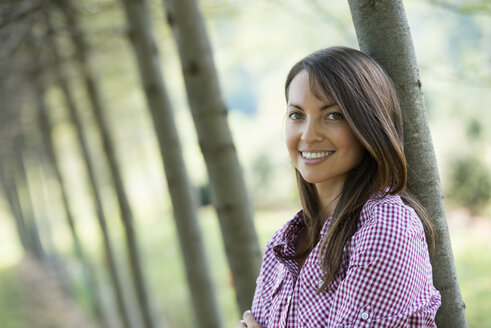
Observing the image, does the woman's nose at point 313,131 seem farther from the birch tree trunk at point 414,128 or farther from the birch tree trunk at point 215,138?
the birch tree trunk at point 215,138

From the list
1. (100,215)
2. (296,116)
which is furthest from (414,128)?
(100,215)

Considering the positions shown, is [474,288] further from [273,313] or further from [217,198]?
[273,313]

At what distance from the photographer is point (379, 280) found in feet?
4.58

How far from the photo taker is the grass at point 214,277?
7.05m

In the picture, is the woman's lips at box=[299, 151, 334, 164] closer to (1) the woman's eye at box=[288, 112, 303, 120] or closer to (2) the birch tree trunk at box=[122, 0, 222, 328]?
(1) the woman's eye at box=[288, 112, 303, 120]

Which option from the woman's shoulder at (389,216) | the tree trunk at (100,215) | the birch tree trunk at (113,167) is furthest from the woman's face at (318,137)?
the tree trunk at (100,215)

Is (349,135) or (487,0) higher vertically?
(487,0)

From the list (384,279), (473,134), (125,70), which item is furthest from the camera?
(125,70)

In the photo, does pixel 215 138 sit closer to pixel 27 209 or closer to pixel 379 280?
pixel 379 280

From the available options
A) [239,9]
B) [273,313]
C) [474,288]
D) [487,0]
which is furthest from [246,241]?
[474,288]

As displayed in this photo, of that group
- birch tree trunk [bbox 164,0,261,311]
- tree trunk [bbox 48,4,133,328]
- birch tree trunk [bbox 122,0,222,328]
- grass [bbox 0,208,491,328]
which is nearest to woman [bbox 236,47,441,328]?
birch tree trunk [bbox 164,0,261,311]

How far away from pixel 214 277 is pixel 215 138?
529 cm

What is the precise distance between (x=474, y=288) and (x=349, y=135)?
21.3ft

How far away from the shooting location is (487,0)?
8.65 feet
